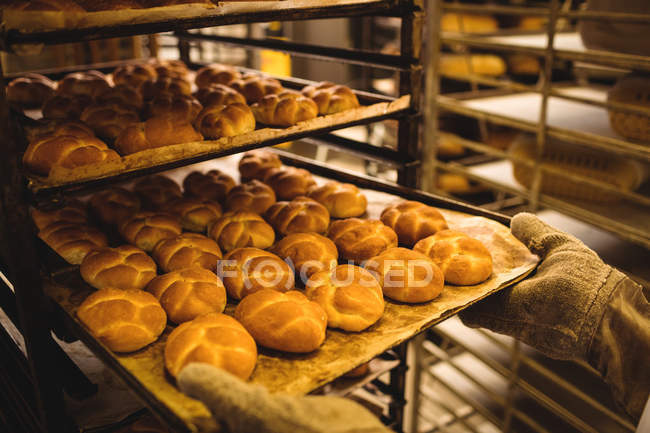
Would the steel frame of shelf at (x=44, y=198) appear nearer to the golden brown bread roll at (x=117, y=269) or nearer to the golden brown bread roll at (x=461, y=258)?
the golden brown bread roll at (x=117, y=269)

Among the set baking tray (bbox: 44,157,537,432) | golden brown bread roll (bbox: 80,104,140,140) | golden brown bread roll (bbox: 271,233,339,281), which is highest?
golden brown bread roll (bbox: 80,104,140,140)

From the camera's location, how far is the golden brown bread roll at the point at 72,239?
2180 mm

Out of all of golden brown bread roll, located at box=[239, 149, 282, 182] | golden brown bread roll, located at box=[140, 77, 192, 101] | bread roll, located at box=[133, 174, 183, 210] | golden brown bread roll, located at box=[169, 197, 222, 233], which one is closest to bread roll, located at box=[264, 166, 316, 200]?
golden brown bread roll, located at box=[239, 149, 282, 182]

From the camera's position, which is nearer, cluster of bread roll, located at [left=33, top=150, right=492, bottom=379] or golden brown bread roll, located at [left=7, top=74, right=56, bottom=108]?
cluster of bread roll, located at [left=33, top=150, right=492, bottom=379]

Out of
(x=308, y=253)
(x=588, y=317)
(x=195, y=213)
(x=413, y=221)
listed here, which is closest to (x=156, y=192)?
(x=195, y=213)

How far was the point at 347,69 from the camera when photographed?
26.1 feet

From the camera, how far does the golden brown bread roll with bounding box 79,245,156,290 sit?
194 centimetres

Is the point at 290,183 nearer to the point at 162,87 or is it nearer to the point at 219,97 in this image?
the point at 219,97

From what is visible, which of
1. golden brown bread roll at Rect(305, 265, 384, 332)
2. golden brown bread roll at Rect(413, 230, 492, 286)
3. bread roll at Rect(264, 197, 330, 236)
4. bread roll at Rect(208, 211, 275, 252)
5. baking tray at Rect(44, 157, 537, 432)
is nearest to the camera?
baking tray at Rect(44, 157, 537, 432)

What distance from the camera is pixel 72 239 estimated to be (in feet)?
7.32

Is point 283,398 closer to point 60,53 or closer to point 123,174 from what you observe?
point 123,174

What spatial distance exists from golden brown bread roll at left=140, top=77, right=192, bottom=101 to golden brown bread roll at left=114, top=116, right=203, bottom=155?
780mm

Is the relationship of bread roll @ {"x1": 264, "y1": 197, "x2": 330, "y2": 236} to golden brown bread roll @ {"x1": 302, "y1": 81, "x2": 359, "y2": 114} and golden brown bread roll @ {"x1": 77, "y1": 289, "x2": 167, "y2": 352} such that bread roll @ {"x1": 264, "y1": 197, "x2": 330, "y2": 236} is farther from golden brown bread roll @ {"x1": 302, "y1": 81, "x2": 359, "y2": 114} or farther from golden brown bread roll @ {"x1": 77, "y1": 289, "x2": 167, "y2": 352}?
golden brown bread roll @ {"x1": 77, "y1": 289, "x2": 167, "y2": 352}

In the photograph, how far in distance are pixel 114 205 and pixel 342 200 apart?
1.05 metres
